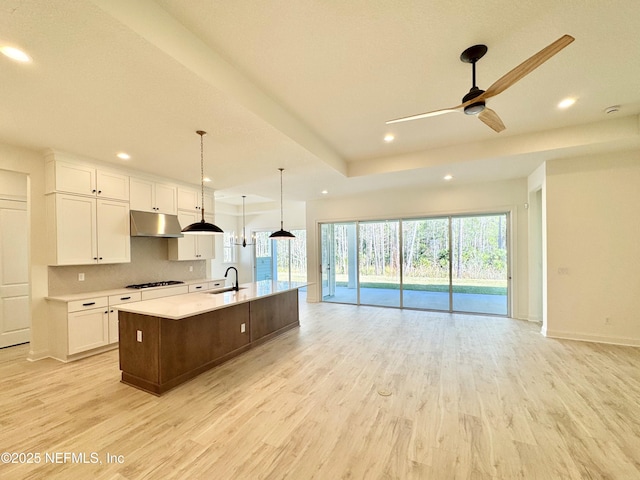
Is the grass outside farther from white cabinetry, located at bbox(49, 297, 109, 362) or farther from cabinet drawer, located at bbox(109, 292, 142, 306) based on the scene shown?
white cabinetry, located at bbox(49, 297, 109, 362)

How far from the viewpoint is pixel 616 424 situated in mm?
2242

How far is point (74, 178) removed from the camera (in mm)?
3848

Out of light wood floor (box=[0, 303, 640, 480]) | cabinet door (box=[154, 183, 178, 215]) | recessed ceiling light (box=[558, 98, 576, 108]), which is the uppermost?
recessed ceiling light (box=[558, 98, 576, 108])

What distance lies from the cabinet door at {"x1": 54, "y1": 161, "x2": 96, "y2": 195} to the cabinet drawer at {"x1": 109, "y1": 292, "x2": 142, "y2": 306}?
159cm

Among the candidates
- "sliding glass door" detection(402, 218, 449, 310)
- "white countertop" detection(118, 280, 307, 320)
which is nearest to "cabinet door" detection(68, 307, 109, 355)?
"white countertop" detection(118, 280, 307, 320)

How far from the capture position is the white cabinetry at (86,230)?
370 cm

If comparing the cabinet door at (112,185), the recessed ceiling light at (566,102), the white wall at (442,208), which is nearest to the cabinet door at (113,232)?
the cabinet door at (112,185)

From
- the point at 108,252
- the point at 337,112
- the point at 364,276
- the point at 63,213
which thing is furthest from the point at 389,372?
the point at 63,213

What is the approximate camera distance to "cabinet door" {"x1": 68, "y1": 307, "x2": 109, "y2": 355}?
3.59m

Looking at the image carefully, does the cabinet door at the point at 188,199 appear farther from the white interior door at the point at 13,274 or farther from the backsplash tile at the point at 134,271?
the white interior door at the point at 13,274

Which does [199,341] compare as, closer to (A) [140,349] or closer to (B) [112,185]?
(A) [140,349]

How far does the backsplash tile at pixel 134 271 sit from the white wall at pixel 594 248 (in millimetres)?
6691

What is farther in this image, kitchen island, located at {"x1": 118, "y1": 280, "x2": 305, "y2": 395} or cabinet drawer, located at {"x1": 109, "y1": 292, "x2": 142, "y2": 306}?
cabinet drawer, located at {"x1": 109, "y1": 292, "x2": 142, "y2": 306}

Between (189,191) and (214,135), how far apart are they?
2.72 meters
